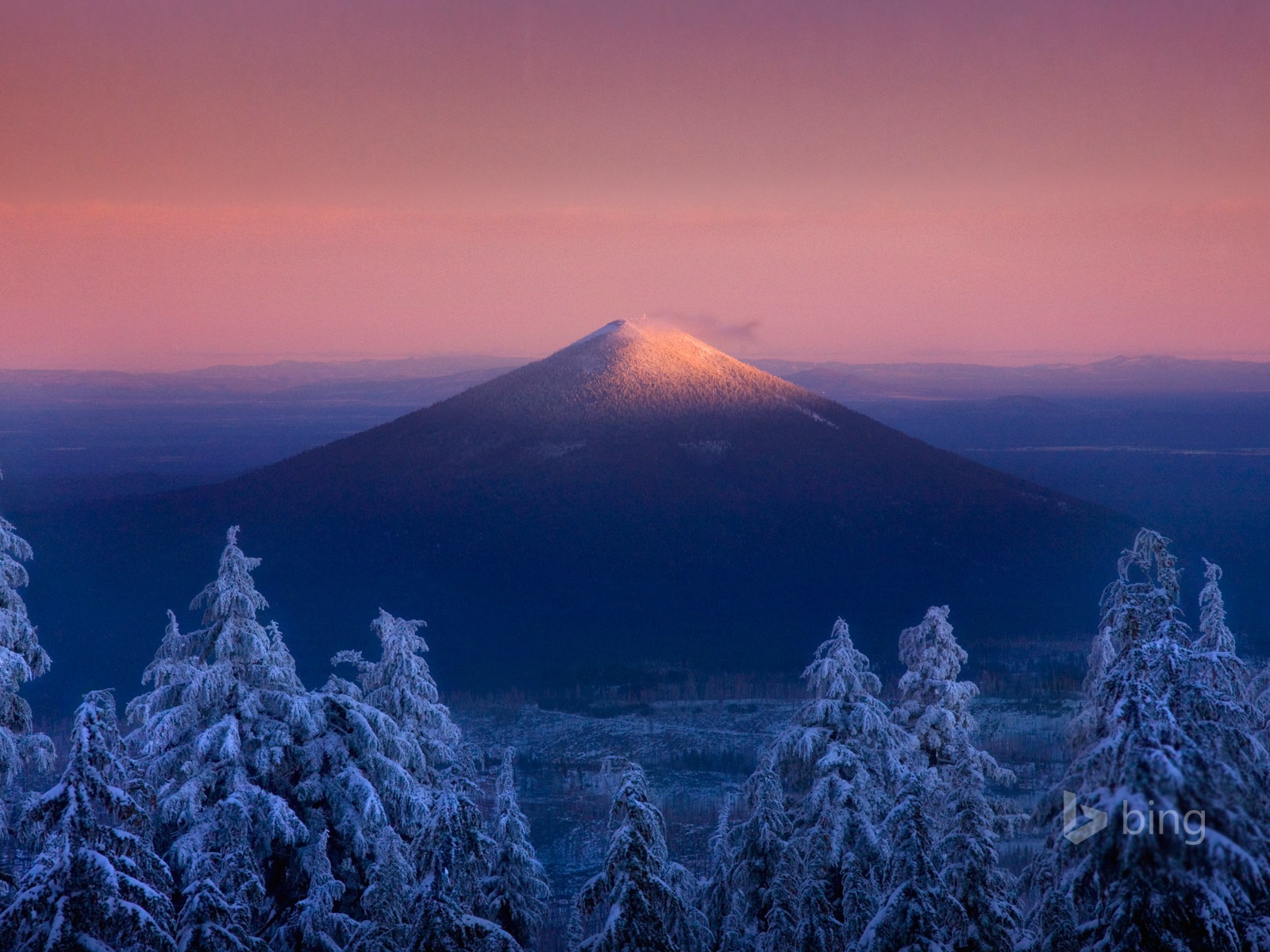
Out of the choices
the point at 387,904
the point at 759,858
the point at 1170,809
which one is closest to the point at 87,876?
the point at 387,904

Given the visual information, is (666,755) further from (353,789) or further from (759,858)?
(353,789)

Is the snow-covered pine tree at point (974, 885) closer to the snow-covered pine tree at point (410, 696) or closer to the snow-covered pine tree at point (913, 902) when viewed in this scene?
the snow-covered pine tree at point (913, 902)

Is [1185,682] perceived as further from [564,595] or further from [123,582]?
[123,582]

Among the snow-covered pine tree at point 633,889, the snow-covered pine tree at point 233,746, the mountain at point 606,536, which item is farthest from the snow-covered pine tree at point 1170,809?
the mountain at point 606,536

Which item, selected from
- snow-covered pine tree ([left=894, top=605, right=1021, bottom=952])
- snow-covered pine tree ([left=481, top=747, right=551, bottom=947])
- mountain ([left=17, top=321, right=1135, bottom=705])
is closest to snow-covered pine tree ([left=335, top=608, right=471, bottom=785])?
snow-covered pine tree ([left=481, top=747, right=551, bottom=947])

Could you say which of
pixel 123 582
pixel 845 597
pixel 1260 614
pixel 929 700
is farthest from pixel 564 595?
pixel 929 700

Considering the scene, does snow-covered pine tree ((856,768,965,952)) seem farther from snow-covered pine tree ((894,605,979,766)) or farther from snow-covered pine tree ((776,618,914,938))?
snow-covered pine tree ((894,605,979,766))
